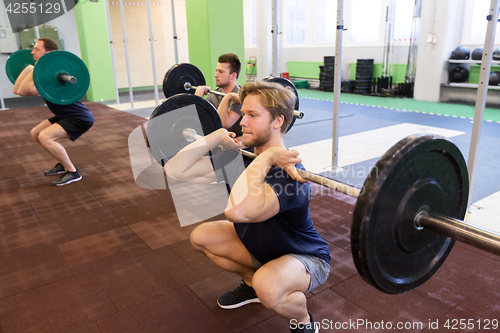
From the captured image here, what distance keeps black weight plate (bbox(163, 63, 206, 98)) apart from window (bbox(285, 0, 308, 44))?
7.92 metres

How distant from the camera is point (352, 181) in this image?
3326 millimetres

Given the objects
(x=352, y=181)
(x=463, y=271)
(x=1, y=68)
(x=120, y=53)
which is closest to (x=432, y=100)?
(x=352, y=181)

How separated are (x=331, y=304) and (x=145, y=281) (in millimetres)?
967

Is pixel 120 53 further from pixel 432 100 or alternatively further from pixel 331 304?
pixel 331 304

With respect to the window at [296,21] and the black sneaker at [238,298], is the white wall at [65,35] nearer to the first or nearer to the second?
the window at [296,21]

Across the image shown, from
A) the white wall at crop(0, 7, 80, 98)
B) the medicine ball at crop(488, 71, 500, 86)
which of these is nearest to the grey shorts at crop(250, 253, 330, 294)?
the medicine ball at crop(488, 71, 500, 86)

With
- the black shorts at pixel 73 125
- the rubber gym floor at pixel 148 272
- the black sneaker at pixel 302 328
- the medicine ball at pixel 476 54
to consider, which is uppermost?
the medicine ball at pixel 476 54

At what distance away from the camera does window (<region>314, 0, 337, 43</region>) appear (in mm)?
9938

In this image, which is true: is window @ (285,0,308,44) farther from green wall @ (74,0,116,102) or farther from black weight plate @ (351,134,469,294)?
black weight plate @ (351,134,469,294)

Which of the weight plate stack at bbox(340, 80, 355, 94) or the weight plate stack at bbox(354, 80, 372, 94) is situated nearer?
the weight plate stack at bbox(354, 80, 372, 94)

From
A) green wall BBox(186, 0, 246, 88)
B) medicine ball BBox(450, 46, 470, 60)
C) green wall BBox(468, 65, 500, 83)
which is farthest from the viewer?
A: green wall BBox(468, 65, 500, 83)

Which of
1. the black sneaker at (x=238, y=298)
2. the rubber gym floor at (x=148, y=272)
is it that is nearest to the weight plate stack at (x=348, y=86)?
the rubber gym floor at (x=148, y=272)

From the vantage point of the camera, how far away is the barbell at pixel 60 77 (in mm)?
3369

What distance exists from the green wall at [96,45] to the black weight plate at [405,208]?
8.99 metres
